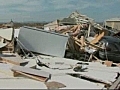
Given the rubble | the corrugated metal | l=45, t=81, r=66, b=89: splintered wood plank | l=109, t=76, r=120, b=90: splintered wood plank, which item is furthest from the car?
l=45, t=81, r=66, b=89: splintered wood plank

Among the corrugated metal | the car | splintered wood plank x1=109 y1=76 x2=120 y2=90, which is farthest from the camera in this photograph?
the corrugated metal

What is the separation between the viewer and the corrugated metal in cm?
787

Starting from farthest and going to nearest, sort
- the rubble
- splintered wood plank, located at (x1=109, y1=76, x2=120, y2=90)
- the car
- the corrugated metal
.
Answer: the corrugated metal < the car < the rubble < splintered wood plank, located at (x1=109, y1=76, x2=120, y2=90)

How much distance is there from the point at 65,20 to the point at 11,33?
7694mm

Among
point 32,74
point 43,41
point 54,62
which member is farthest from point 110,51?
point 32,74

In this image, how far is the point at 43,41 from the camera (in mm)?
8008

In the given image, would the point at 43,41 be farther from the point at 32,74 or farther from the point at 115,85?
the point at 115,85

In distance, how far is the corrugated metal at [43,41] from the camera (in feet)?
25.8

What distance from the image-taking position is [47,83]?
4.54 meters

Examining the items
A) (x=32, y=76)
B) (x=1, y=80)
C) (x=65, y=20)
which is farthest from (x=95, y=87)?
(x=65, y=20)

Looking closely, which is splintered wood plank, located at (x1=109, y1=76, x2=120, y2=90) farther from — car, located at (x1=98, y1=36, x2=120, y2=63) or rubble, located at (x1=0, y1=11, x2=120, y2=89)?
car, located at (x1=98, y1=36, x2=120, y2=63)

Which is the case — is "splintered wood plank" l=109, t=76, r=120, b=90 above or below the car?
below

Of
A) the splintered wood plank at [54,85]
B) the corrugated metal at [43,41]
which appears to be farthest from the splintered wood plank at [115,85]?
the corrugated metal at [43,41]

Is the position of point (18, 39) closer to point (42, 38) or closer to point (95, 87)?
point (42, 38)
